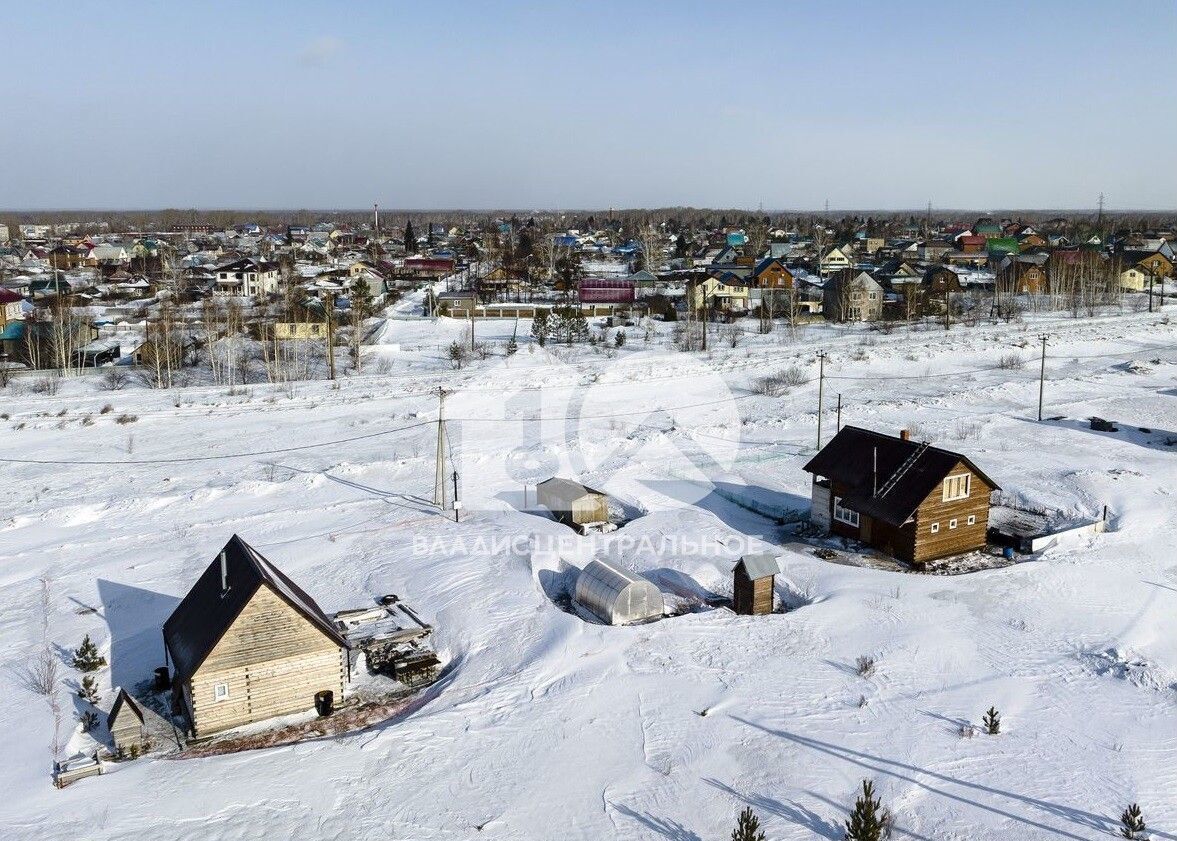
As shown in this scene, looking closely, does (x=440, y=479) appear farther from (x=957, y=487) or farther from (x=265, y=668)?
(x=957, y=487)

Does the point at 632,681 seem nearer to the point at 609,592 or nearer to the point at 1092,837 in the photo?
the point at 609,592

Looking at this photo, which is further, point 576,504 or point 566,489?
point 566,489

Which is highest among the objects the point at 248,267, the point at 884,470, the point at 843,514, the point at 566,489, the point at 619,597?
the point at 248,267

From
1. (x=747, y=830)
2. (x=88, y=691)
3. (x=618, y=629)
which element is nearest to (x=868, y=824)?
(x=747, y=830)

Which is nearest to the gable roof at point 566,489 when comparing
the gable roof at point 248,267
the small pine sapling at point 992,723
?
the small pine sapling at point 992,723

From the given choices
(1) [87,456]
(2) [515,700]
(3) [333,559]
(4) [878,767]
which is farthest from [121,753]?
(1) [87,456]

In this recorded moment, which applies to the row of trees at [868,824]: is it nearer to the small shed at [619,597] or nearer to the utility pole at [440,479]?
the small shed at [619,597]

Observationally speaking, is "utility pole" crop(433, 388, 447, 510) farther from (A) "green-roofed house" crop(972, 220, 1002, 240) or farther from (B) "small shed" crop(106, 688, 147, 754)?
(A) "green-roofed house" crop(972, 220, 1002, 240)
